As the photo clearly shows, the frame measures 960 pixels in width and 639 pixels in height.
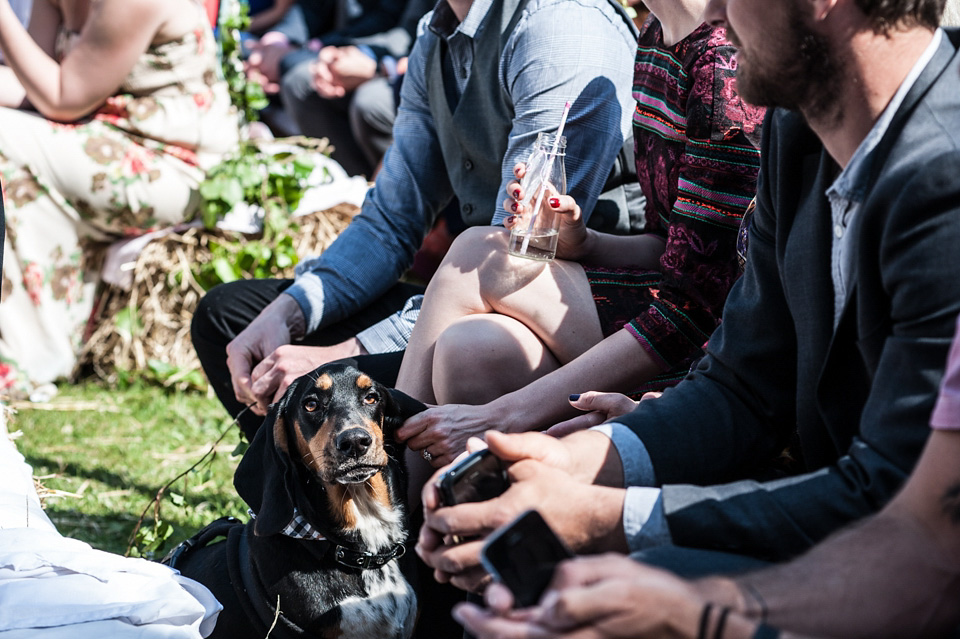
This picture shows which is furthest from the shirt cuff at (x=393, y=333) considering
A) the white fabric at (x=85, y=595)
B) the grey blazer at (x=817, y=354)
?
the grey blazer at (x=817, y=354)

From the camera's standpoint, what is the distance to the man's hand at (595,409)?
2133mm

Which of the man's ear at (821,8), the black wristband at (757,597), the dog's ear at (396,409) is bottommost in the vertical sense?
the dog's ear at (396,409)

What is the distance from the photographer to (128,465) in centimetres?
401

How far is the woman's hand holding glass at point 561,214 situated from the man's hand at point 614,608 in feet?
4.53

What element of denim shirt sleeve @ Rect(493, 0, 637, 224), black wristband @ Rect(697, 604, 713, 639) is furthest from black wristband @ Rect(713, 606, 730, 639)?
denim shirt sleeve @ Rect(493, 0, 637, 224)

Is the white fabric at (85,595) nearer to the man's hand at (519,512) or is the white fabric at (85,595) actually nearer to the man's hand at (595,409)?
the man's hand at (519,512)

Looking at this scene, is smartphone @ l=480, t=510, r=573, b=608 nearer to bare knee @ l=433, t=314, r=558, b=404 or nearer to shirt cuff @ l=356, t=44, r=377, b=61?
bare knee @ l=433, t=314, r=558, b=404

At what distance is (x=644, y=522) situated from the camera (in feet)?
5.26

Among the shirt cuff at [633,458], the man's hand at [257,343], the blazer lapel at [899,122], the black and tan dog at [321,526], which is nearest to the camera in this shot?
the blazer lapel at [899,122]

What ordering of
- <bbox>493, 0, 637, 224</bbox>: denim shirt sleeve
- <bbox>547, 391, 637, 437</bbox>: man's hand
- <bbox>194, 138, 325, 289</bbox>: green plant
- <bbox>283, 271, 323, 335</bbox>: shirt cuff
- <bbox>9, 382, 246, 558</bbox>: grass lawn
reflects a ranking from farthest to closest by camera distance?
1. <bbox>194, 138, 325, 289</bbox>: green plant
2. <bbox>9, 382, 246, 558</bbox>: grass lawn
3. <bbox>283, 271, 323, 335</bbox>: shirt cuff
4. <bbox>493, 0, 637, 224</bbox>: denim shirt sleeve
5. <bbox>547, 391, 637, 437</bbox>: man's hand

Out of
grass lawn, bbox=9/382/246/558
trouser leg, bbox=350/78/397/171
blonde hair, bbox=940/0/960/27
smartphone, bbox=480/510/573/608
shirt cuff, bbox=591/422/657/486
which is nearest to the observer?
smartphone, bbox=480/510/573/608

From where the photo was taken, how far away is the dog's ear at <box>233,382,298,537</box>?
2.38 m

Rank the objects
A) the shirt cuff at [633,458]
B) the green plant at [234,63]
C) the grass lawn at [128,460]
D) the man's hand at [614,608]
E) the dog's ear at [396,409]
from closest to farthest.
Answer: the man's hand at [614,608] < the shirt cuff at [633,458] < the dog's ear at [396,409] < the grass lawn at [128,460] < the green plant at [234,63]

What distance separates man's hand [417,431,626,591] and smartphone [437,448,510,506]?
2 cm
